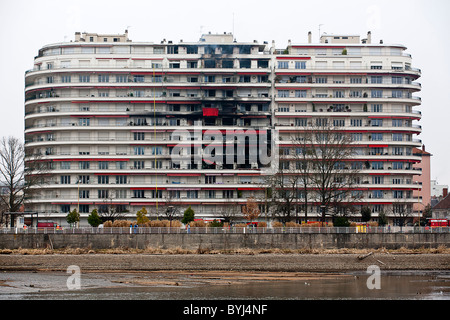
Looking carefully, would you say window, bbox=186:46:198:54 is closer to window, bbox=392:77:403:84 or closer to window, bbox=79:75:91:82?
window, bbox=79:75:91:82

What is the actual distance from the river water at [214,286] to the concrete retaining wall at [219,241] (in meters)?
12.0

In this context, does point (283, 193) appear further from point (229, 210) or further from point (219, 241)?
point (219, 241)

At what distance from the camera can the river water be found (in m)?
57.3

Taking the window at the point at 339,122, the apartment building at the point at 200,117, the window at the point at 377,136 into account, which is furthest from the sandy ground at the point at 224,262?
the window at the point at 339,122

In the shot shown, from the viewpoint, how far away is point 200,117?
12650 centimetres

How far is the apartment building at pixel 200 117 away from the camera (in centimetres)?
12431

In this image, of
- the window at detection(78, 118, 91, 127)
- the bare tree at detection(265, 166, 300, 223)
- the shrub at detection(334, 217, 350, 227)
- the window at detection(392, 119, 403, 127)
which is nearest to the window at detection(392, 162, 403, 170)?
the window at detection(392, 119, 403, 127)

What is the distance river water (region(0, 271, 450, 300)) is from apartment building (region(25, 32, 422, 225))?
48.4 meters

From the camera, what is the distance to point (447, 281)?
70.7 meters

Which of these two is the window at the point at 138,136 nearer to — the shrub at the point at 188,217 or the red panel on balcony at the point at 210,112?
the red panel on balcony at the point at 210,112

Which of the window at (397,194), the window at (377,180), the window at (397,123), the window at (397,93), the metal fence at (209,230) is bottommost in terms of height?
the metal fence at (209,230)

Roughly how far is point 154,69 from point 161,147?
14.8 metres

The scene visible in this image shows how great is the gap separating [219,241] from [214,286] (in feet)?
82.1
